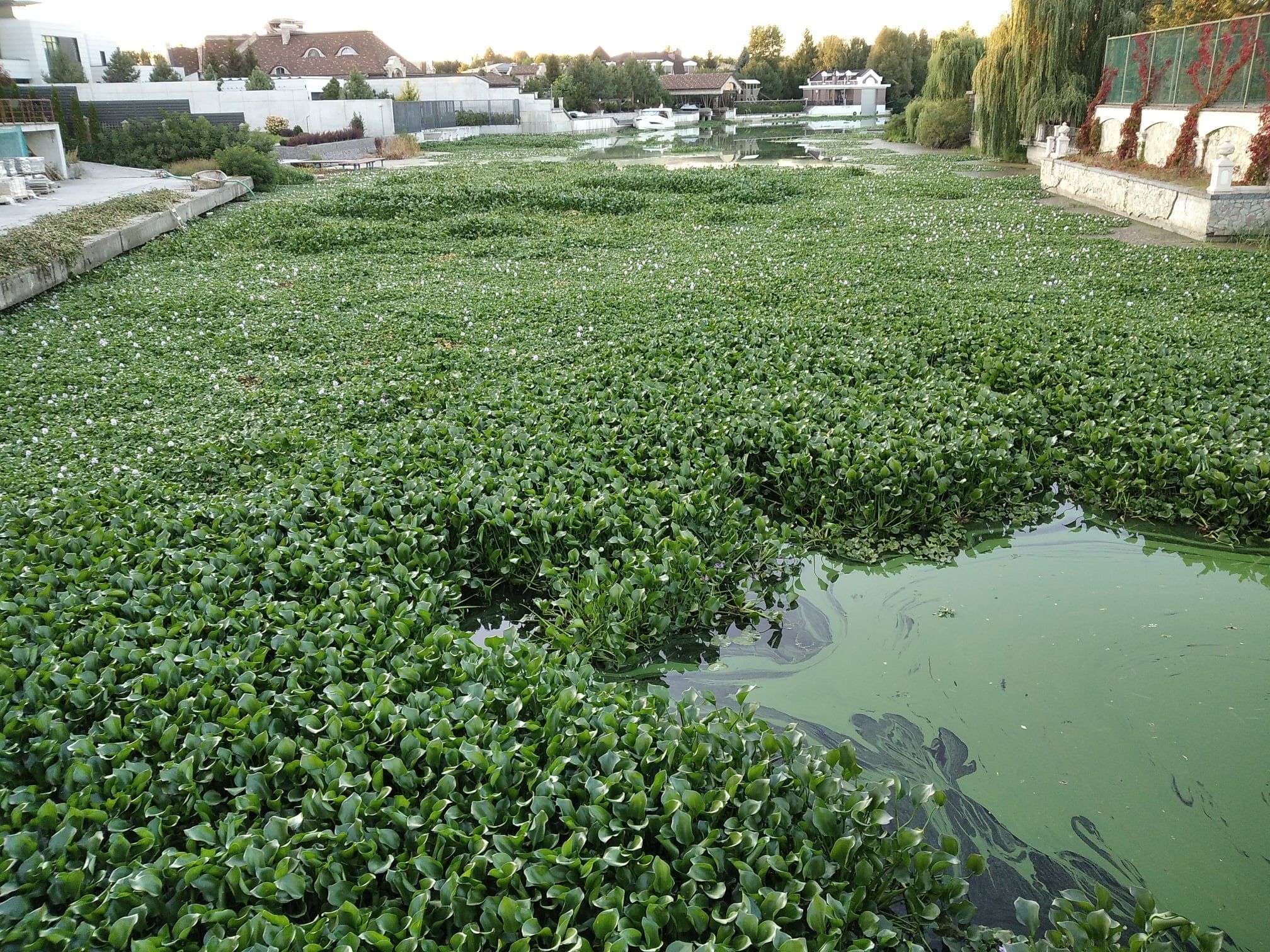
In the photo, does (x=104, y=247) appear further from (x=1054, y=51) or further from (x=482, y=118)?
(x=482, y=118)

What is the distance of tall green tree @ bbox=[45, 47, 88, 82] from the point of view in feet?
117

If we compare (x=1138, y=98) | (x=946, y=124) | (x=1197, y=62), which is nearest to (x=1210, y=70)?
(x=1197, y=62)

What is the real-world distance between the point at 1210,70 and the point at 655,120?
4375cm

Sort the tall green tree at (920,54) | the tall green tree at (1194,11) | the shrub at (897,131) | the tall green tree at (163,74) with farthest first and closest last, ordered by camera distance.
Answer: the tall green tree at (920,54)
the tall green tree at (163,74)
the shrub at (897,131)
the tall green tree at (1194,11)

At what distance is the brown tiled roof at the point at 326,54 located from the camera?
52.4 m

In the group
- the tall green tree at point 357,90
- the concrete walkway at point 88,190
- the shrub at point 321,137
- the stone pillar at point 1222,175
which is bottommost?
the concrete walkway at point 88,190

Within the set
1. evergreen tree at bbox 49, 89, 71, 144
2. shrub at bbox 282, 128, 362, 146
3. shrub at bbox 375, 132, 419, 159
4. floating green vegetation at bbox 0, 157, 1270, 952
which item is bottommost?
floating green vegetation at bbox 0, 157, 1270, 952

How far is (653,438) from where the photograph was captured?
5.81m

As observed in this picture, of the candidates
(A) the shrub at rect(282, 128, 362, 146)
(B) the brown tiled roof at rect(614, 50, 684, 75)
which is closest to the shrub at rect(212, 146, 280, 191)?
(A) the shrub at rect(282, 128, 362, 146)

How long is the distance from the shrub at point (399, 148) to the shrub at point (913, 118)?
19.7m

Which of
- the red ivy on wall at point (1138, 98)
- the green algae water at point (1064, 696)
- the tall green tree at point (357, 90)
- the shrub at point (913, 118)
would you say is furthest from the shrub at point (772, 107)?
the green algae water at point (1064, 696)

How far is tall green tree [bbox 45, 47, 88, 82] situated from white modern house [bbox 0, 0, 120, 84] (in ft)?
0.85

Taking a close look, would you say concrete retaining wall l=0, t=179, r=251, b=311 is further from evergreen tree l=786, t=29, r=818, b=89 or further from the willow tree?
evergreen tree l=786, t=29, r=818, b=89

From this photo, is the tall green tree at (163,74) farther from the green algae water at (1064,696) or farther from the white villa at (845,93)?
the green algae water at (1064,696)
